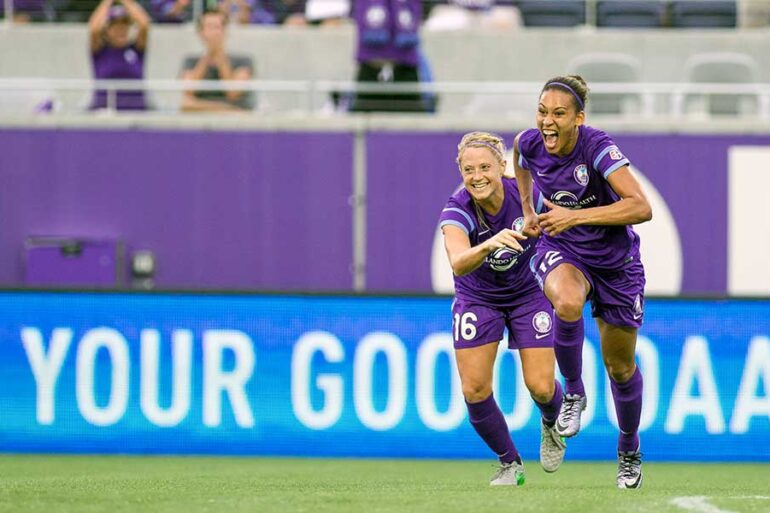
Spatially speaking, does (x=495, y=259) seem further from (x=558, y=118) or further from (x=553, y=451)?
(x=553, y=451)

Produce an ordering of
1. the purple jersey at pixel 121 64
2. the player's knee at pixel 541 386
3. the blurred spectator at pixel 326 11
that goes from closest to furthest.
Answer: the player's knee at pixel 541 386 < the purple jersey at pixel 121 64 < the blurred spectator at pixel 326 11

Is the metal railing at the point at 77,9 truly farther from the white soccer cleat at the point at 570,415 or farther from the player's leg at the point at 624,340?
the white soccer cleat at the point at 570,415

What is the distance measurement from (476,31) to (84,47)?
15.7 ft

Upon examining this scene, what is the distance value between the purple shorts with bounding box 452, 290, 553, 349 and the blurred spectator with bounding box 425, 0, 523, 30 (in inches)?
379

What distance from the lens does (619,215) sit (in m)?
7.66

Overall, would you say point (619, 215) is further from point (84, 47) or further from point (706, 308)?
point (84, 47)

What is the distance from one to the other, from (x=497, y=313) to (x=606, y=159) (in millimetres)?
1326

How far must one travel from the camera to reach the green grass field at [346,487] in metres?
6.87

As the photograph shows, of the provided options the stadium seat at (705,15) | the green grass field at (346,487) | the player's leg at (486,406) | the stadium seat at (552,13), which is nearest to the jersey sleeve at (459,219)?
the player's leg at (486,406)

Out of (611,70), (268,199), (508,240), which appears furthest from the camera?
(611,70)

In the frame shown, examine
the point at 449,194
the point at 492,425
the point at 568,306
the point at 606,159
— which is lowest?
the point at 492,425

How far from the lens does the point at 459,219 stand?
8336 mm

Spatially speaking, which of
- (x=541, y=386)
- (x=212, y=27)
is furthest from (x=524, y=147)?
(x=212, y=27)

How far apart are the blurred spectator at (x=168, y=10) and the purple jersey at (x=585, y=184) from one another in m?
10.2
